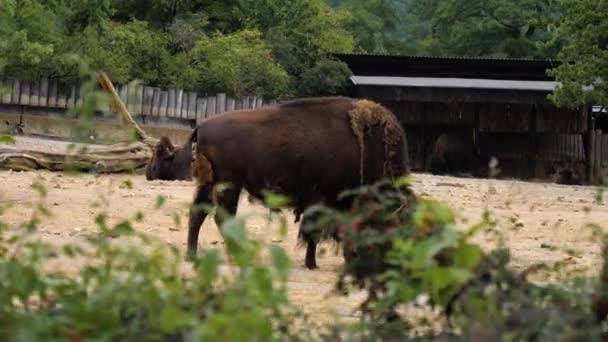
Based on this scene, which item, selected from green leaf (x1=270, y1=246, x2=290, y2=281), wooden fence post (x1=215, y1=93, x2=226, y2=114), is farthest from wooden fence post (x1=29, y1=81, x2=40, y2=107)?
green leaf (x1=270, y1=246, x2=290, y2=281)

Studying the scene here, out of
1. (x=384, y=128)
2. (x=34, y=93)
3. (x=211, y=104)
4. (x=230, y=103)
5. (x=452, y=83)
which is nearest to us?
(x=384, y=128)

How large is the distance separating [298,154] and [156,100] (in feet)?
78.0

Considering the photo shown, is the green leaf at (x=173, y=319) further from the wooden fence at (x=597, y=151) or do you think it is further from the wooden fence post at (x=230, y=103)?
the wooden fence at (x=597, y=151)

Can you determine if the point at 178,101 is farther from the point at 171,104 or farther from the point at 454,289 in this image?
the point at 454,289

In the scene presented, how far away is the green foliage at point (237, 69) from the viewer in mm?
34656

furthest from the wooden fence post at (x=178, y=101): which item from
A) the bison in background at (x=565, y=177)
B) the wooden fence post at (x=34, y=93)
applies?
the bison in background at (x=565, y=177)

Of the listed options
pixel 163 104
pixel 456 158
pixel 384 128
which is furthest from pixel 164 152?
pixel 456 158

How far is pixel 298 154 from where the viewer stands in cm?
1089

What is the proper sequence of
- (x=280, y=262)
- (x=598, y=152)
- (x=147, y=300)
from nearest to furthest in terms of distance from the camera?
(x=280, y=262), (x=147, y=300), (x=598, y=152)

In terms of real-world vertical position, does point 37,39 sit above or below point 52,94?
above

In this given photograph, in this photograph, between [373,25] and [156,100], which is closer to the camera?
[156,100]

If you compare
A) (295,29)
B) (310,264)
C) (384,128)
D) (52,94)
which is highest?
(295,29)

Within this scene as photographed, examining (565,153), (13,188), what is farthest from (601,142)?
(13,188)

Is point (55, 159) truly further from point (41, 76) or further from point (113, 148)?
point (41, 76)
